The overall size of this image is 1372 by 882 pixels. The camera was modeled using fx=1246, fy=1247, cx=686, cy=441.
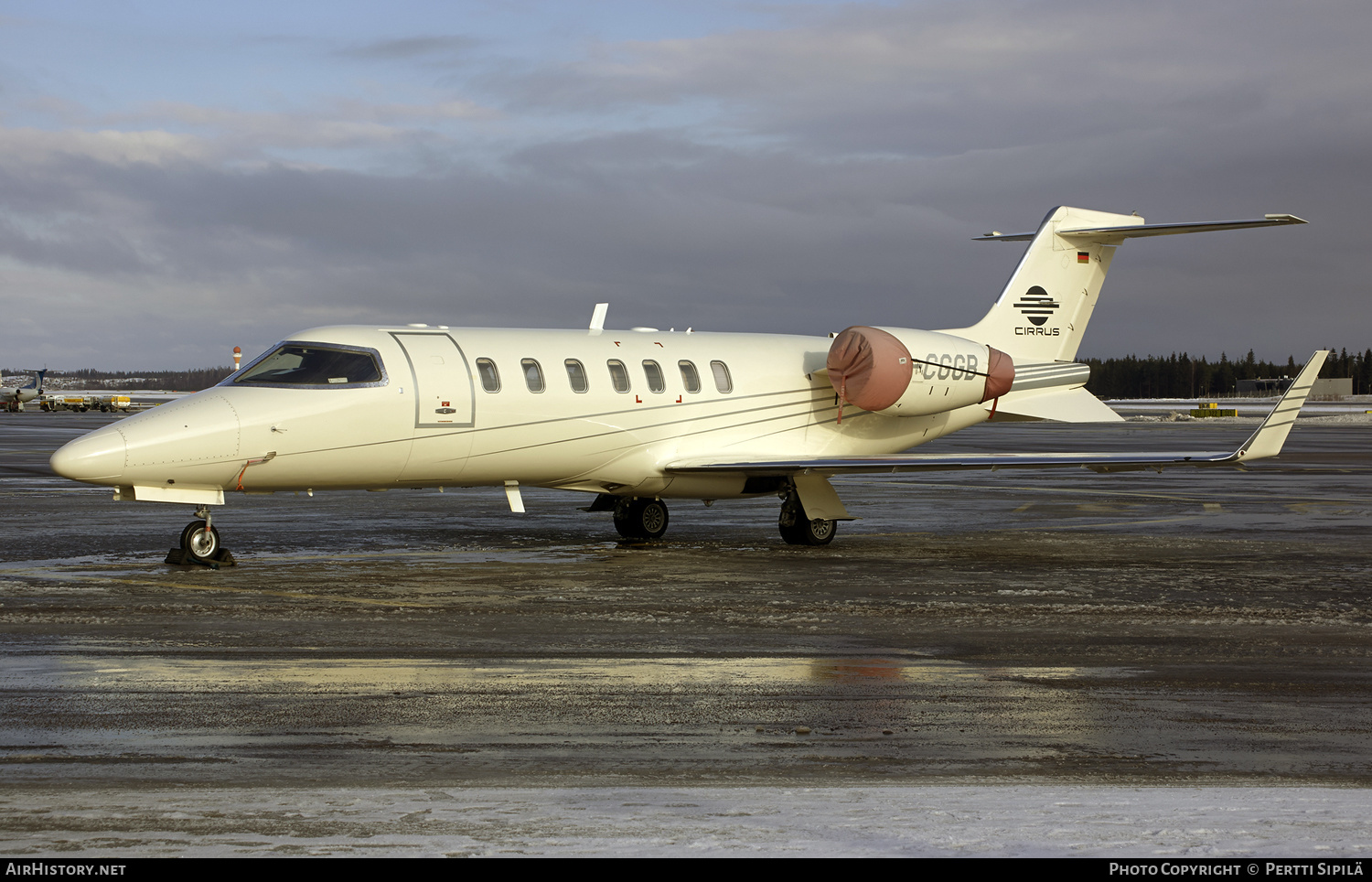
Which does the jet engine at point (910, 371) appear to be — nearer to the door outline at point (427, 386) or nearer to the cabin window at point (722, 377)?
the cabin window at point (722, 377)

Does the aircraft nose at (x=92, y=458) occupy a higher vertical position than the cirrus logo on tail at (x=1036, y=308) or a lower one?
lower

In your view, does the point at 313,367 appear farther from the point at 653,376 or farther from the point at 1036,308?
the point at 1036,308

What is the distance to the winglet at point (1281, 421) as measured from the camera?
48.2 feet

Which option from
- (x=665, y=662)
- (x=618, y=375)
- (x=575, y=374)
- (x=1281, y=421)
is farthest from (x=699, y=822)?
(x=1281, y=421)

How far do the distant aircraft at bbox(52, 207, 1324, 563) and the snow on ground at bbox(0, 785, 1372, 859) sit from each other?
28.1 ft

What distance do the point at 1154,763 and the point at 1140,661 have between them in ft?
9.55

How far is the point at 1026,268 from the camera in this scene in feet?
64.6

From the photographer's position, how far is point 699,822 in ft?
16.1

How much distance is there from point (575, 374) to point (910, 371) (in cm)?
479

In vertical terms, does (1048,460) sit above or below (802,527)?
above

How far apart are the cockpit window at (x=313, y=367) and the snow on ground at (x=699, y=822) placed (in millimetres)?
9124

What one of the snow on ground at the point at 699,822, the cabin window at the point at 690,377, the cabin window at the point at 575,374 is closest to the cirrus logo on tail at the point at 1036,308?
the cabin window at the point at 690,377

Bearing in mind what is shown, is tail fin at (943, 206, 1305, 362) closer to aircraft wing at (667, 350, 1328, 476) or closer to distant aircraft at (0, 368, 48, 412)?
aircraft wing at (667, 350, 1328, 476)

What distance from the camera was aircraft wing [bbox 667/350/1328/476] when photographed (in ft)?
48.8
